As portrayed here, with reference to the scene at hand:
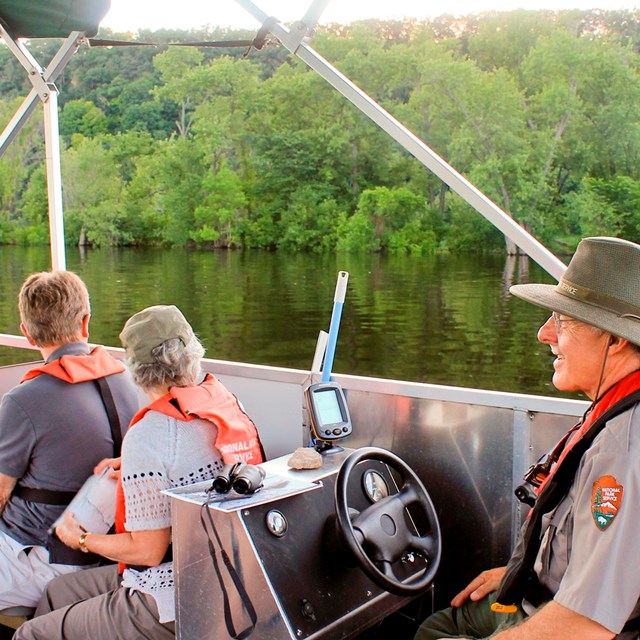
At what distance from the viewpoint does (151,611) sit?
202 cm

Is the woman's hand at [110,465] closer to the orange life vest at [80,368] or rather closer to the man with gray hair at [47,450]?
the man with gray hair at [47,450]

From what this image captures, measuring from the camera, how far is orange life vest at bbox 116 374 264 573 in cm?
204

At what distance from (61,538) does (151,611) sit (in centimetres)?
40

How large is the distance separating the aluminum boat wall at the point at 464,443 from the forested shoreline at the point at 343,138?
29.1 m

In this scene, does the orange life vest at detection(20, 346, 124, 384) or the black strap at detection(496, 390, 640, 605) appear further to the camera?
the orange life vest at detection(20, 346, 124, 384)

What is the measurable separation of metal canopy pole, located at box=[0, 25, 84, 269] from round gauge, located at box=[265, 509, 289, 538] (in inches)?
78.4

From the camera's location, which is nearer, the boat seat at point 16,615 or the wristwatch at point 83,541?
the wristwatch at point 83,541

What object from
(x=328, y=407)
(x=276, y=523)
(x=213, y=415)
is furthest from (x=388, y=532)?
(x=328, y=407)

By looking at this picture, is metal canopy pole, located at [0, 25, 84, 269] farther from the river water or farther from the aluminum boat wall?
the river water

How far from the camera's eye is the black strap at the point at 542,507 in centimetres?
153

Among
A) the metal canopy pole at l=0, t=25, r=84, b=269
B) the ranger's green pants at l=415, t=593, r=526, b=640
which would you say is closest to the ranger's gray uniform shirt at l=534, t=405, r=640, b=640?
the ranger's green pants at l=415, t=593, r=526, b=640

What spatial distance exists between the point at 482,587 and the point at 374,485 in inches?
13.8

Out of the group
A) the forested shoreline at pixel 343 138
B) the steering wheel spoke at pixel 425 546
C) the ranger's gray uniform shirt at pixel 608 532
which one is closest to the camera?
the ranger's gray uniform shirt at pixel 608 532

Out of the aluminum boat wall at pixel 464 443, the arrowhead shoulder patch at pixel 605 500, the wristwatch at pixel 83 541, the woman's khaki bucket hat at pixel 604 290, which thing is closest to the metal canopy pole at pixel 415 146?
the aluminum boat wall at pixel 464 443
